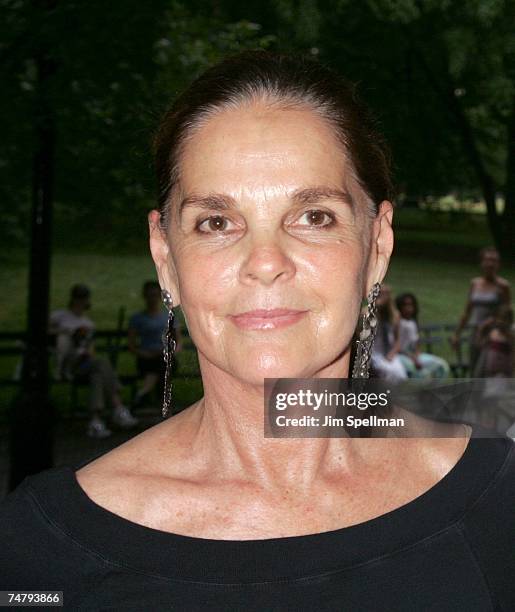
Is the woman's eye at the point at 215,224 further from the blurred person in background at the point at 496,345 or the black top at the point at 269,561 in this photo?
the blurred person in background at the point at 496,345

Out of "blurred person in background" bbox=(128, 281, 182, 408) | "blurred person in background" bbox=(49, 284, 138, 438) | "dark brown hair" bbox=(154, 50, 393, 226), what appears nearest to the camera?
"dark brown hair" bbox=(154, 50, 393, 226)

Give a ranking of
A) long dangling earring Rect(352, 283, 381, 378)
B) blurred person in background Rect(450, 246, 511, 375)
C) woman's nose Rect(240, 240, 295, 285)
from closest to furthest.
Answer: woman's nose Rect(240, 240, 295, 285)
long dangling earring Rect(352, 283, 381, 378)
blurred person in background Rect(450, 246, 511, 375)

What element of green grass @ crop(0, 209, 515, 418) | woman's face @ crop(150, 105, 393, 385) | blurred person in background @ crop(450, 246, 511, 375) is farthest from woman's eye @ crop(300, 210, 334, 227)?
green grass @ crop(0, 209, 515, 418)

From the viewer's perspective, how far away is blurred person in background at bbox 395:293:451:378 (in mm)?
8781

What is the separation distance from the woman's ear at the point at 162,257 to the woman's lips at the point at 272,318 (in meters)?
0.25

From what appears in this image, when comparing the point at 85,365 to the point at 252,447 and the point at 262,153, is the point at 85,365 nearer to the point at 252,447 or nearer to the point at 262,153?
the point at 252,447

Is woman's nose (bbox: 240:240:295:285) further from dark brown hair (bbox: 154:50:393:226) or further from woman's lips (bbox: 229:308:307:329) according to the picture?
dark brown hair (bbox: 154:50:393:226)

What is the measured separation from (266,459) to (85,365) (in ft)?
25.7

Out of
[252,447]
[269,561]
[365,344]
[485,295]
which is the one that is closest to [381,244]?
[365,344]

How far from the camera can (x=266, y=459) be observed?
172cm

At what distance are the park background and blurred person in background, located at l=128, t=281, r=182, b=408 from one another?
0.56 meters

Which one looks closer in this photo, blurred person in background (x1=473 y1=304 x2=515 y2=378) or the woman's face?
the woman's face

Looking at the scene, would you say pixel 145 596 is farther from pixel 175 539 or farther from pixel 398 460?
pixel 398 460

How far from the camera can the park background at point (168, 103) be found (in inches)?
244
